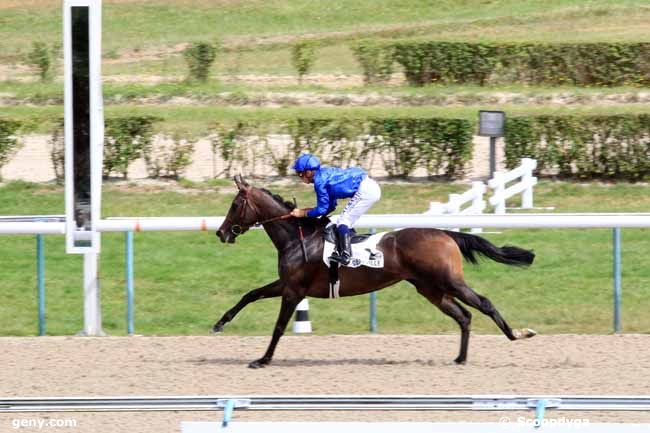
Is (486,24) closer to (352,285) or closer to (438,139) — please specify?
(438,139)

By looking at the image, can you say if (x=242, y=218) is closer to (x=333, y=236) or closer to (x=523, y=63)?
(x=333, y=236)

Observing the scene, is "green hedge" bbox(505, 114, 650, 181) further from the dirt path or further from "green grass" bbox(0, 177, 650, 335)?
"green grass" bbox(0, 177, 650, 335)

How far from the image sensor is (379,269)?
28.1 feet

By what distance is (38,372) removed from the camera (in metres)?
8.36

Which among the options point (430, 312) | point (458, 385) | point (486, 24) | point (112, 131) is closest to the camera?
point (458, 385)

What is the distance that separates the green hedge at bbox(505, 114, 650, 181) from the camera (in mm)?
14891

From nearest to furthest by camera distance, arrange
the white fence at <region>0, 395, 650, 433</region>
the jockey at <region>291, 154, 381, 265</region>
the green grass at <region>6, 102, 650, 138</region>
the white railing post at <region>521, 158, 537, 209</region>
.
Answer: the white fence at <region>0, 395, 650, 433</region> < the jockey at <region>291, 154, 381, 265</region> < the white railing post at <region>521, 158, 537, 209</region> < the green grass at <region>6, 102, 650, 138</region>

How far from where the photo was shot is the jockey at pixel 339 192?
332 inches

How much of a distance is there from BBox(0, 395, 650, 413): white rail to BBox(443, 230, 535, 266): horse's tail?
220 cm

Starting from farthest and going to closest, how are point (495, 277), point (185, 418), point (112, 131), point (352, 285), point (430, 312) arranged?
1. point (112, 131)
2. point (495, 277)
3. point (430, 312)
4. point (352, 285)
5. point (185, 418)

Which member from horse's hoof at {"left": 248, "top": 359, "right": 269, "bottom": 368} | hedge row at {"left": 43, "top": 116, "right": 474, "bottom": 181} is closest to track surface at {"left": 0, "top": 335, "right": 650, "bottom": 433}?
horse's hoof at {"left": 248, "top": 359, "right": 269, "bottom": 368}

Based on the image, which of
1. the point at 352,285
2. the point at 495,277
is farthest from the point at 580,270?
the point at 352,285

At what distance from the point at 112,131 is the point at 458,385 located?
24.8 feet

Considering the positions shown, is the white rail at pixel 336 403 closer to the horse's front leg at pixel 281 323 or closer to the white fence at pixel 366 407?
the white fence at pixel 366 407
